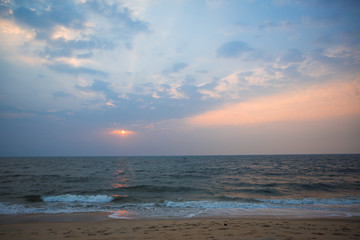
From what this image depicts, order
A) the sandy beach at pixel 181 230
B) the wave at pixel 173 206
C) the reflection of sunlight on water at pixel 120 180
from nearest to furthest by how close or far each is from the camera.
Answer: the sandy beach at pixel 181 230 → the wave at pixel 173 206 → the reflection of sunlight on water at pixel 120 180

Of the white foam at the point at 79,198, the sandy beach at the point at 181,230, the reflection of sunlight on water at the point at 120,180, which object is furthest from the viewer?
the reflection of sunlight on water at the point at 120,180

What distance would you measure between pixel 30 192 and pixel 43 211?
763 centimetres

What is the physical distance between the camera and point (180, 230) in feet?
25.3

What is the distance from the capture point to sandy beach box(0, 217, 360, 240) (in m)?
6.86

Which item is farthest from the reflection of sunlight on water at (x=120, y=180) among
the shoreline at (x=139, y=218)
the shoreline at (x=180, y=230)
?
the shoreline at (x=180, y=230)

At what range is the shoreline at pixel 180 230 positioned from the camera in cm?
687

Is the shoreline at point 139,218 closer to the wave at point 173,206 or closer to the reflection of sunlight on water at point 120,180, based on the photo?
the wave at point 173,206

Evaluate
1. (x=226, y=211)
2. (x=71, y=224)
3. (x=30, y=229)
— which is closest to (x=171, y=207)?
(x=226, y=211)

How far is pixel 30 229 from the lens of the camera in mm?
8383

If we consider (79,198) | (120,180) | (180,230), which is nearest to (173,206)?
(180,230)

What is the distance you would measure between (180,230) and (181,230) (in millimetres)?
42

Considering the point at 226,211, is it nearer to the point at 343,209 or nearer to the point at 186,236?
the point at 186,236

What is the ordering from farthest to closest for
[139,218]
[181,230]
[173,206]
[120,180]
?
[120,180] < [173,206] < [139,218] < [181,230]

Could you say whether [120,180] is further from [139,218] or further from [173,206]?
[139,218]
